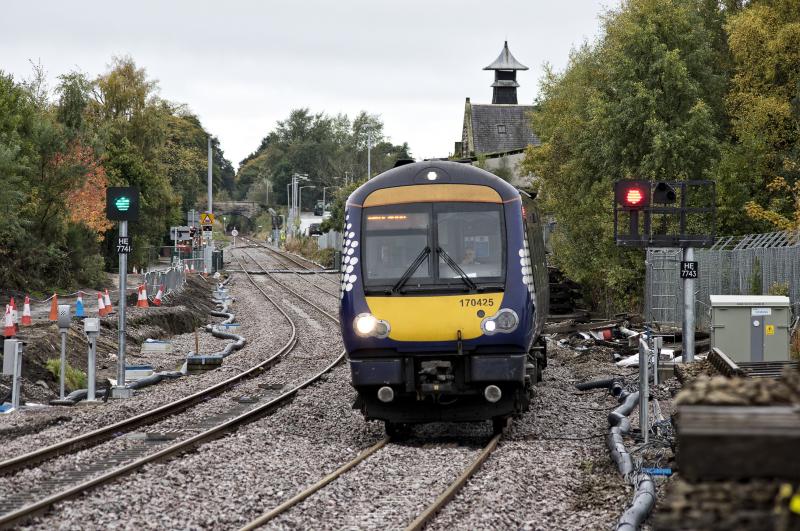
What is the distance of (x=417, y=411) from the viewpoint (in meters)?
13.5

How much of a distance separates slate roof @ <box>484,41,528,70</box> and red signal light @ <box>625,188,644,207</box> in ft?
274

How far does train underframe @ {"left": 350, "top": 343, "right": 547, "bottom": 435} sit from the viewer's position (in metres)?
12.9

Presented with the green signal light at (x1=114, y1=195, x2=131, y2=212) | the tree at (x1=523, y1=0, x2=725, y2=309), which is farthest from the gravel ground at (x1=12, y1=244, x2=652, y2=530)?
the tree at (x1=523, y1=0, x2=725, y2=309)

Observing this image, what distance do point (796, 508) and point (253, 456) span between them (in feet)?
26.9

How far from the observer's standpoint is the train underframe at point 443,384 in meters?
12.9

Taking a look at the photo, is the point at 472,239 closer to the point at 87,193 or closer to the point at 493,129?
the point at 87,193

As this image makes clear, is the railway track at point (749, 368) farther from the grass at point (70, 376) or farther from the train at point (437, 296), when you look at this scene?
the grass at point (70, 376)

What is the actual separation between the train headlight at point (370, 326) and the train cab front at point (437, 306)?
0.01 metres

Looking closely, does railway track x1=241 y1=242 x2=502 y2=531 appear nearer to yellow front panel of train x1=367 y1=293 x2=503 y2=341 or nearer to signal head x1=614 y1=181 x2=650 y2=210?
yellow front panel of train x1=367 y1=293 x2=503 y2=341

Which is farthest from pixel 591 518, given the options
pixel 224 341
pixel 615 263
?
pixel 615 263

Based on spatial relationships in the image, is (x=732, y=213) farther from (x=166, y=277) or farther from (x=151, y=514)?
(x=151, y=514)

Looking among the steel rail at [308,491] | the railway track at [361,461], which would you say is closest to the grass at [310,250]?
the railway track at [361,461]

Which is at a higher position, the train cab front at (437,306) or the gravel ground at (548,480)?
the train cab front at (437,306)

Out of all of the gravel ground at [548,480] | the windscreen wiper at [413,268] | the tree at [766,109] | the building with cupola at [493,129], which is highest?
the building with cupola at [493,129]
